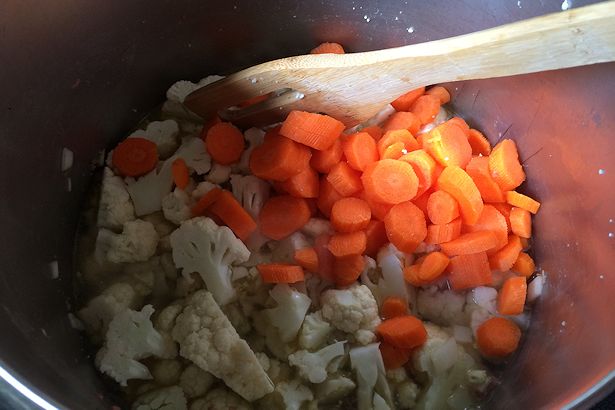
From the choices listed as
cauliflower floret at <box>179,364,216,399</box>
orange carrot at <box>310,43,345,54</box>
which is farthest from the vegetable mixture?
orange carrot at <box>310,43,345,54</box>

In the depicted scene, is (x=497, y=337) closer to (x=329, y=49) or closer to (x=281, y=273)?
(x=281, y=273)

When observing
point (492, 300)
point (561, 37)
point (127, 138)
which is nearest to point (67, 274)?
point (127, 138)

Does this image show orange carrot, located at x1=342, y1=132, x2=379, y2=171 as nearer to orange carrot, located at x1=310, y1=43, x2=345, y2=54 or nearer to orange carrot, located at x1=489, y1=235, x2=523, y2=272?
orange carrot, located at x1=310, y1=43, x2=345, y2=54

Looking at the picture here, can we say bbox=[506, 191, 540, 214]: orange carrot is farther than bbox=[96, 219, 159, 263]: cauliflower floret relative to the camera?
→ Yes

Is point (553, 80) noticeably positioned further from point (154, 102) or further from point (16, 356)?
point (16, 356)

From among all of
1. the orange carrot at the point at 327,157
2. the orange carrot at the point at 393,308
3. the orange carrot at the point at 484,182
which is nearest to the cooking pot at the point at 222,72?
the orange carrot at the point at 484,182

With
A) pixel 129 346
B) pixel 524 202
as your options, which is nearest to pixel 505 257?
pixel 524 202

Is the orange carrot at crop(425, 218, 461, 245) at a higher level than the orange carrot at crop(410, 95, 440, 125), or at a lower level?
lower
